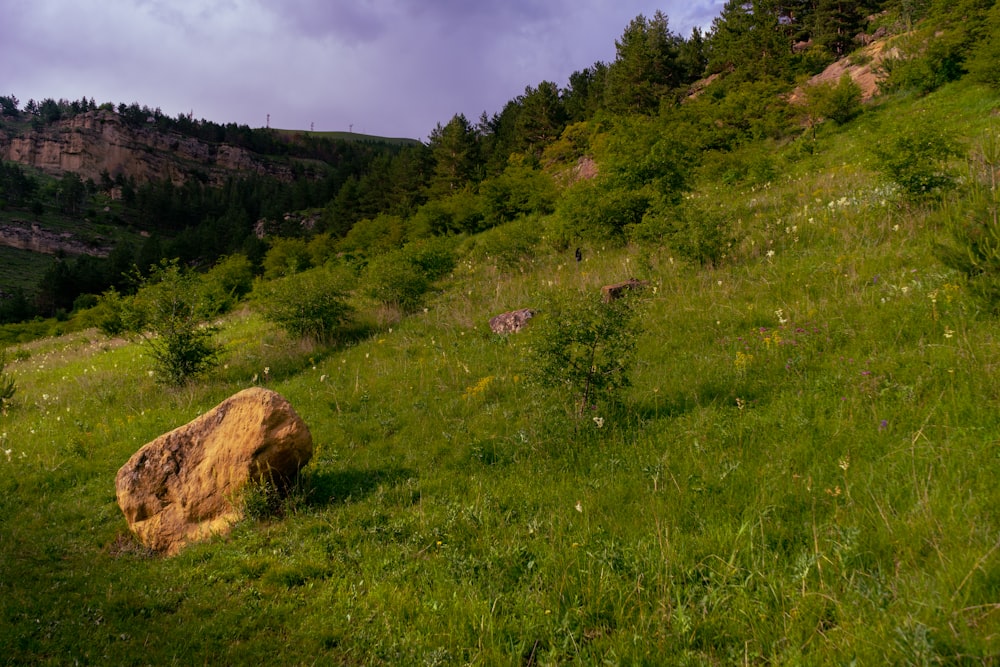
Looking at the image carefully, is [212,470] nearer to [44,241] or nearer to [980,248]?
[980,248]

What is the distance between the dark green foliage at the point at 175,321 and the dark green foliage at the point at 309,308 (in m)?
1.39

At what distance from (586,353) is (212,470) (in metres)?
3.94

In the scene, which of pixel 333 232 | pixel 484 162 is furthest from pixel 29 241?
pixel 484 162

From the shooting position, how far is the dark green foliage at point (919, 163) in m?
7.52

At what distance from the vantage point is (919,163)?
7.59 meters

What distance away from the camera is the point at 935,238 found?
20.5 feet

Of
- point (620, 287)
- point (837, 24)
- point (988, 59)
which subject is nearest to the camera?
point (620, 287)

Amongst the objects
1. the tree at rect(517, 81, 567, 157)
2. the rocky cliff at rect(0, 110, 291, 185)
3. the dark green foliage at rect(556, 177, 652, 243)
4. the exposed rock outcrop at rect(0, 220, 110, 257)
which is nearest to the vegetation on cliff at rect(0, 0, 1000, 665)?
the dark green foliage at rect(556, 177, 652, 243)

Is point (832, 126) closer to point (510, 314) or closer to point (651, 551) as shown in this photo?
point (510, 314)

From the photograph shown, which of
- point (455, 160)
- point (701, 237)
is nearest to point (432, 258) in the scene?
point (701, 237)

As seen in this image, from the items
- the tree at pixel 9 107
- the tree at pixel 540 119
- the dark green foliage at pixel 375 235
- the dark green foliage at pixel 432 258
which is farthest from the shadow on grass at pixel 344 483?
the tree at pixel 9 107

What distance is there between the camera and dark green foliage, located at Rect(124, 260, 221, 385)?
908cm

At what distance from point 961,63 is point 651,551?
1050 inches

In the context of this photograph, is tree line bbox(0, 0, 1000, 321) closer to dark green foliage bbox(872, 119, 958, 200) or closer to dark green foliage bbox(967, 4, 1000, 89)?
dark green foliage bbox(967, 4, 1000, 89)
